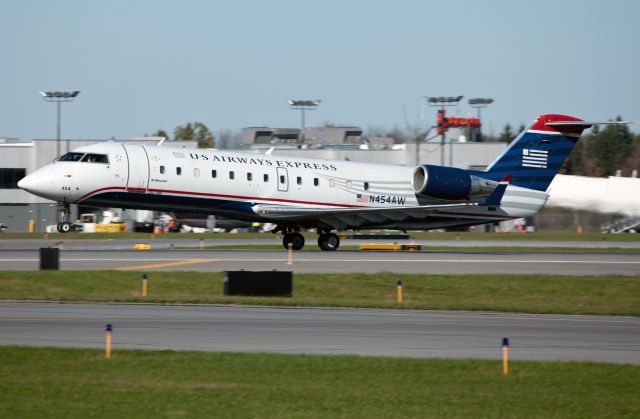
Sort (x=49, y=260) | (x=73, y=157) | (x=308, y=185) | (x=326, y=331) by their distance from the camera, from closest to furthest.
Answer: (x=326, y=331) < (x=49, y=260) < (x=73, y=157) < (x=308, y=185)

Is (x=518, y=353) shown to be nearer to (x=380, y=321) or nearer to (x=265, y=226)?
(x=380, y=321)

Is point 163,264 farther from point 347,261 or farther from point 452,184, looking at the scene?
point 452,184

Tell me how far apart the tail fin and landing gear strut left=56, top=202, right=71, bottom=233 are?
697 inches

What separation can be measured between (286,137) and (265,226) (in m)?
31.0

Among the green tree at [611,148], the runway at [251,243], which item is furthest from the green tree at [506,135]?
the runway at [251,243]

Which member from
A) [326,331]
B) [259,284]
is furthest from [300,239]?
[326,331]

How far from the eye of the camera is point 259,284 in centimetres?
2652

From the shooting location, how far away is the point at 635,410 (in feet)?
41.7

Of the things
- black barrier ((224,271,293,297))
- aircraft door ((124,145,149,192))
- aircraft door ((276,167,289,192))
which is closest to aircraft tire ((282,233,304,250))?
aircraft door ((276,167,289,192))

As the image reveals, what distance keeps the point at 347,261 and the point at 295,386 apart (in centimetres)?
2122

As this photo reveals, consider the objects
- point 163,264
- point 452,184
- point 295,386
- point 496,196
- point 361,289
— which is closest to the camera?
point 295,386

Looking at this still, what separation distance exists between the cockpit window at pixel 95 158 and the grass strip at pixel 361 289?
22.4 feet

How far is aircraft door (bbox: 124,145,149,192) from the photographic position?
35.6 metres

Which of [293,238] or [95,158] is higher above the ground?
[95,158]
